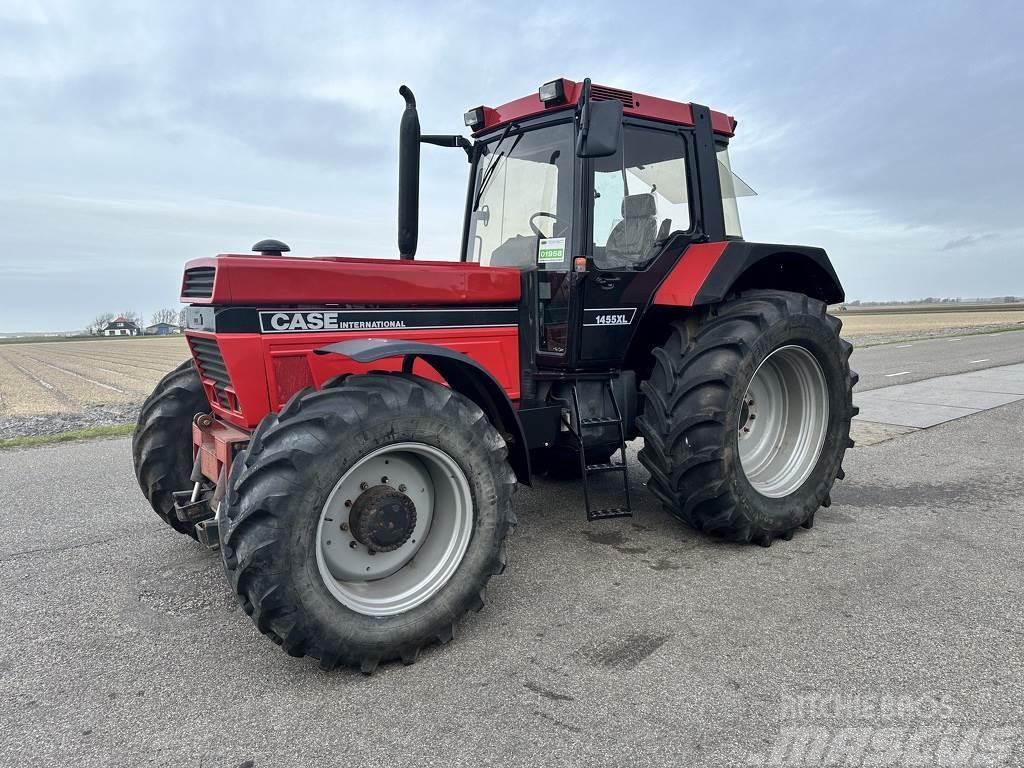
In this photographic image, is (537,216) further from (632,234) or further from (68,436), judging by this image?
(68,436)

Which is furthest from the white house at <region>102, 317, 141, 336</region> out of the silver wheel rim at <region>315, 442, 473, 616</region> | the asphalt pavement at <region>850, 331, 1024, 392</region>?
the silver wheel rim at <region>315, 442, 473, 616</region>

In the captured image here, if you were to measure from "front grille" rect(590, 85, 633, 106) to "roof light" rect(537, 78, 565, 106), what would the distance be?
0.56ft

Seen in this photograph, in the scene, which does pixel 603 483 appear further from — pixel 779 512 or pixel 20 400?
pixel 20 400

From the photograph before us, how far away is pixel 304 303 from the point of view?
3.15 metres

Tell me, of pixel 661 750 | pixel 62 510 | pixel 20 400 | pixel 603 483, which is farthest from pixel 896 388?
pixel 20 400

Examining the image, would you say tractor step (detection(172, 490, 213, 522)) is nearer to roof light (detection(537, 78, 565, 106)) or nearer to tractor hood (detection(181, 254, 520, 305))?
tractor hood (detection(181, 254, 520, 305))

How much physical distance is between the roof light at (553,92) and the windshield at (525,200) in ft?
0.56

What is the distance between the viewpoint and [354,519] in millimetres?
2852

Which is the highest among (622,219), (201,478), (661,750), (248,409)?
(622,219)

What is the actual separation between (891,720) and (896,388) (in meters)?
9.13

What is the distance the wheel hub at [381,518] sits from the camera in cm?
284

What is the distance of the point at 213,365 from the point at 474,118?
2.14 meters

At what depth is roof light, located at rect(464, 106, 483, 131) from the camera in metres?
4.26

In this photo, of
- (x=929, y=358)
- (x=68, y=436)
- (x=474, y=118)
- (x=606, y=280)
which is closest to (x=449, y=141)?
(x=474, y=118)
